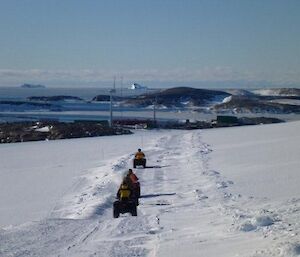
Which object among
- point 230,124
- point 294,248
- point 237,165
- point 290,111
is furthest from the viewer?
point 290,111

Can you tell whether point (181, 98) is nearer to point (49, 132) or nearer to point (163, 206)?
point (49, 132)

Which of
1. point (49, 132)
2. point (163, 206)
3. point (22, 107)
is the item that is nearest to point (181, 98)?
point (22, 107)

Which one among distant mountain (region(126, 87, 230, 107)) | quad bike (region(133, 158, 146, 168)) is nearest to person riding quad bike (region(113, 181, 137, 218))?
quad bike (region(133, 158, 146, 168))

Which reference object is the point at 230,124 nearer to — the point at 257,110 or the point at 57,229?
the point at 257,110

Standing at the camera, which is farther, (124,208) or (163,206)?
(163,206)

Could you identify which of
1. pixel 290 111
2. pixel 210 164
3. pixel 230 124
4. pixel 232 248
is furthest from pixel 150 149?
pixel 290 111

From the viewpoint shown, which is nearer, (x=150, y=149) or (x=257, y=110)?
(x=150, y=149)

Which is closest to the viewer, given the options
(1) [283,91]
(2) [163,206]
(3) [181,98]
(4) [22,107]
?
(2) [163,206]

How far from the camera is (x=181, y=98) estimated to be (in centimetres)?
10725

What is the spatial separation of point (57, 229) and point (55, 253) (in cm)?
147

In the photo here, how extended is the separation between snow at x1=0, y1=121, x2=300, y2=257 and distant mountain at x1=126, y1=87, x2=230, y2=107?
74859mm

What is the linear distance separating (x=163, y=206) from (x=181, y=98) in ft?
316

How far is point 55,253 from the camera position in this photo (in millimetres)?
7645

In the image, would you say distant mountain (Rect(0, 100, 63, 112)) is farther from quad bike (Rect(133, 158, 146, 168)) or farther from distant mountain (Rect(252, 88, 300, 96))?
distant mountain (Rect(252, 88, 300, 96))
